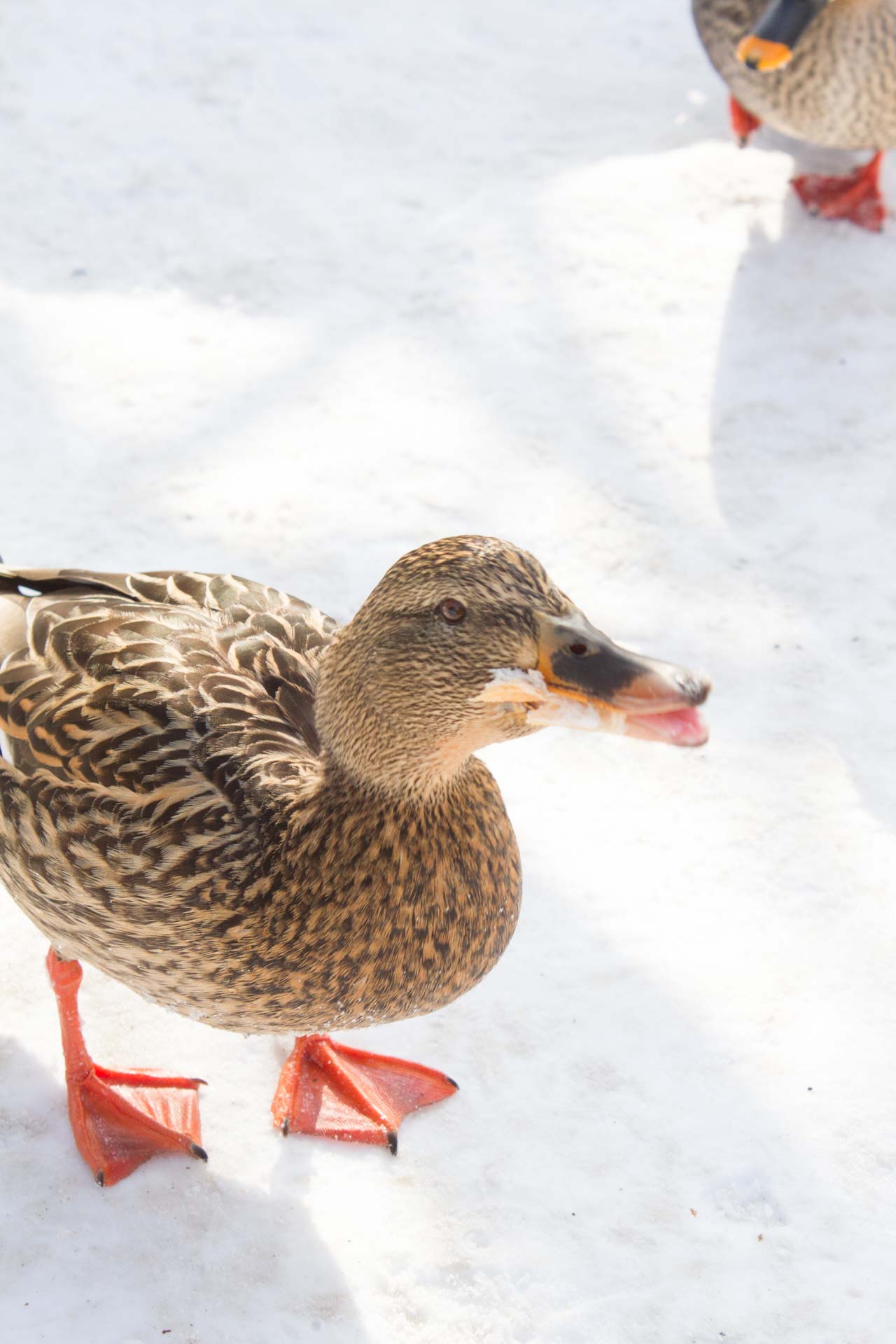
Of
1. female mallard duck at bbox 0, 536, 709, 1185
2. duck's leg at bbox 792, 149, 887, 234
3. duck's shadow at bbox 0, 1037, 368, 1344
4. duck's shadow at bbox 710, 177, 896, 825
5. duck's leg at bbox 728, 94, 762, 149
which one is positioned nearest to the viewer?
female mallard duck at bbox 0, 536, 709, 1185

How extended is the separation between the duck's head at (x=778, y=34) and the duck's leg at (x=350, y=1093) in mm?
3165

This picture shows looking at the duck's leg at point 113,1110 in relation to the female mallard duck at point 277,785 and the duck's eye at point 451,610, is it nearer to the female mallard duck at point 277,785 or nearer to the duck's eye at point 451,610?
the female mallard duck at point 277,785

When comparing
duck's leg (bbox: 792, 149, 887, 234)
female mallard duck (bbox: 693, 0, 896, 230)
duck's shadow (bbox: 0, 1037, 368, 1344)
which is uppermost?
female mallard duck (bbox: 693, 0, 896, 230)

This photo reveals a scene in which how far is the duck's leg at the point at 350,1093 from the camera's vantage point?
Result: 103 inches

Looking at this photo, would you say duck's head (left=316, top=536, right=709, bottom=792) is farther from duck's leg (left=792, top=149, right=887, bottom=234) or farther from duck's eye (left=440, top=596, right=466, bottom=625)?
duck's leg (left=792, top=149, right=887, bottom=234)

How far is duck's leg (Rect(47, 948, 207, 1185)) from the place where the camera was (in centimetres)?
252

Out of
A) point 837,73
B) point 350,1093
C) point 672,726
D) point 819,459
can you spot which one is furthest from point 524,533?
point 672,726

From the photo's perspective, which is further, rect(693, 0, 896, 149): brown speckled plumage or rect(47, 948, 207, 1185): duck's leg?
rect(693, 0, 896, 149): brown speckled plumage

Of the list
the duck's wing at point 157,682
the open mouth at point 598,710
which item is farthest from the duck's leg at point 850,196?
the open mouth at point 598,710

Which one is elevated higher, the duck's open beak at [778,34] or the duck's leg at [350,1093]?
the duck's open beak at [778,34]

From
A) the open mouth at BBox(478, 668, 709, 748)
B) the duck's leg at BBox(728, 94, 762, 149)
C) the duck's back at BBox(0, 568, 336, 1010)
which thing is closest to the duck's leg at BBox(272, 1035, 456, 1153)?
the duck's back at BBox(0, 568, 336, 1010)

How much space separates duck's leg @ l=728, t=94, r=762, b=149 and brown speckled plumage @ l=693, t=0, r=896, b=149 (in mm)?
364

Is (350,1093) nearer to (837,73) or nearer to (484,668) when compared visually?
(484,668)

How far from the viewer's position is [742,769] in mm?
3309
